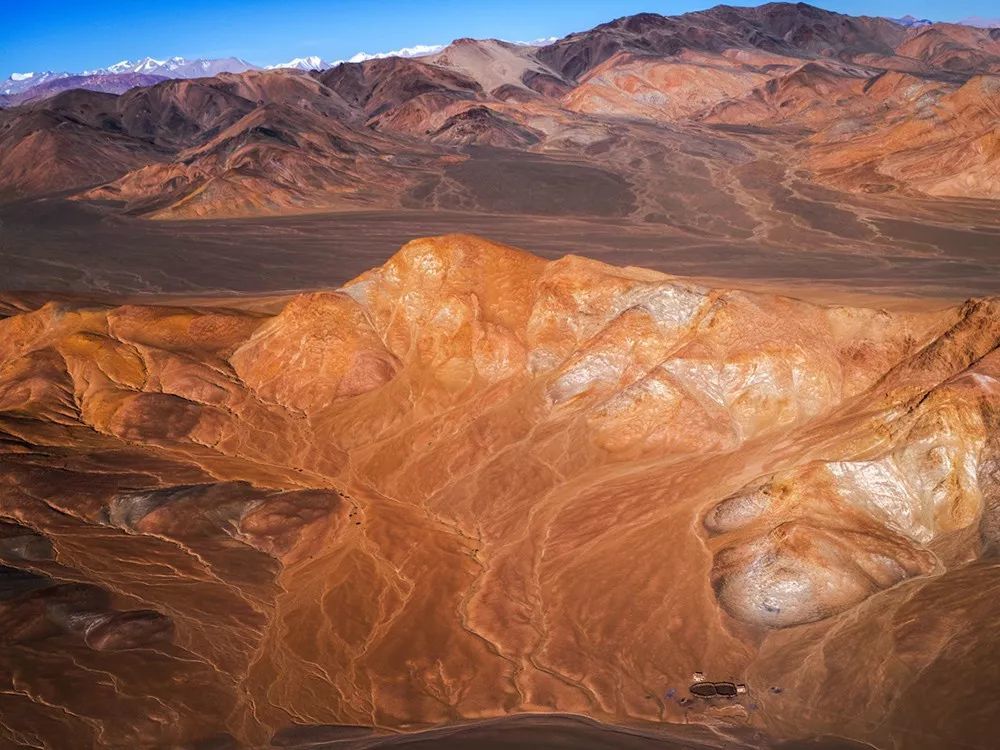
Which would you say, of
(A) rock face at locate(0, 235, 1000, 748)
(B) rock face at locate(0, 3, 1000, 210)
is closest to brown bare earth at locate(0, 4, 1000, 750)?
(A) rock face at locate(0, 235, 1000, 748)

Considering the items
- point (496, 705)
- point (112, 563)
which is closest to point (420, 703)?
point (496, 705)

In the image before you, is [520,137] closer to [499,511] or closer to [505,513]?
[499,511]

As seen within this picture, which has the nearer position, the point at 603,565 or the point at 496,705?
the point at 496,705

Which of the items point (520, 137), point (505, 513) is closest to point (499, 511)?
point (505, 513)

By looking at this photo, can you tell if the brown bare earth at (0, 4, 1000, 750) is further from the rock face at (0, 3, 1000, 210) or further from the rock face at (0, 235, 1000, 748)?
the rock face at (0, 3, 1000, 210)

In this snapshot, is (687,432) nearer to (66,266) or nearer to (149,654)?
(149,654)

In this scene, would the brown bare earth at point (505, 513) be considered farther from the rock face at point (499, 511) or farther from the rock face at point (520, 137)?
the rock face at point (520, 137)
